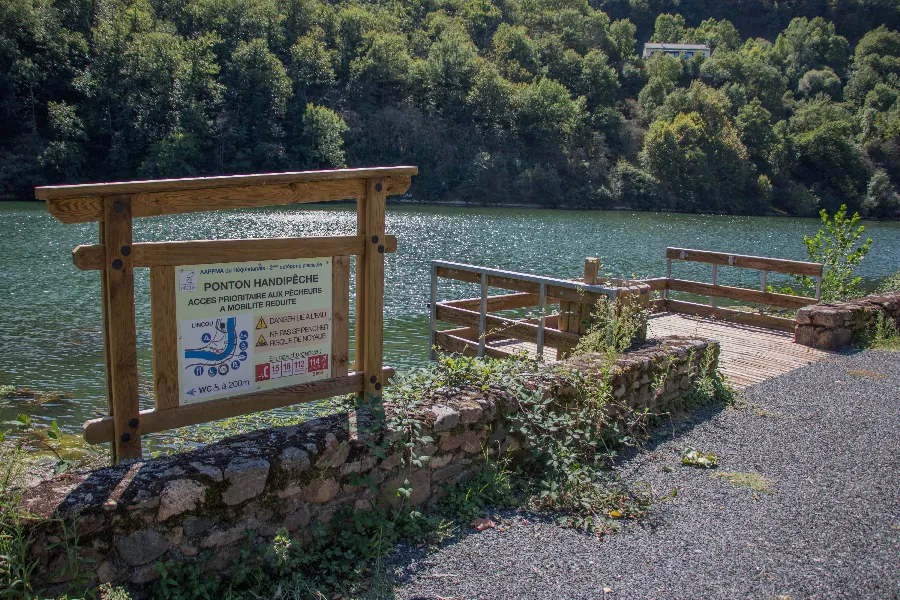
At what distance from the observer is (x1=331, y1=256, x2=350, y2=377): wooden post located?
4.55 meters

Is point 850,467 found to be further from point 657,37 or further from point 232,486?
point 657,37

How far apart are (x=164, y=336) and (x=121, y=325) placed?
24 cm

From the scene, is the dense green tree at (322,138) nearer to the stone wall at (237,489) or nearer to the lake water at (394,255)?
the lake water at (394,255)

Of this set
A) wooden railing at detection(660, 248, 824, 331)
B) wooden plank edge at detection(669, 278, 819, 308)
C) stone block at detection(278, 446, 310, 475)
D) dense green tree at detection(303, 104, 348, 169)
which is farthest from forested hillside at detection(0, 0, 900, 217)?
stone block at detection(278, 446, 310, 475)

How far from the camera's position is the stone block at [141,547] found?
3361 mm

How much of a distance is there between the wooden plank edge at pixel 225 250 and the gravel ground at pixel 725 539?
5.91 ft

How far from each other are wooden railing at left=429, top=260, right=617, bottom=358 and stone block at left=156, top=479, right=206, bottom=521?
442 centimetres

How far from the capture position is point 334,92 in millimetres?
74000

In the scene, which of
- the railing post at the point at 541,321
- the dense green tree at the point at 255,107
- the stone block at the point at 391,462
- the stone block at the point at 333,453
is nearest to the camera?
the stone block at the point at 333,453

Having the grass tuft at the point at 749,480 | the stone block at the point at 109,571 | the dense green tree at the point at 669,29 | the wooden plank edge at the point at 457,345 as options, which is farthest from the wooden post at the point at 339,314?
the dense green tree at the point at 669,29

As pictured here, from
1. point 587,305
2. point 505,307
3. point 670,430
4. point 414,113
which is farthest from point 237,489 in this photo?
point 414,113

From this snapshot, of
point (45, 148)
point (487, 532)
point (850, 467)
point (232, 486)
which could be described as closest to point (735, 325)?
point (850, 467)

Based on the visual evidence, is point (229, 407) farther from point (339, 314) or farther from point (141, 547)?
point (141, 547)

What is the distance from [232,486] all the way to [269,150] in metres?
63.1
